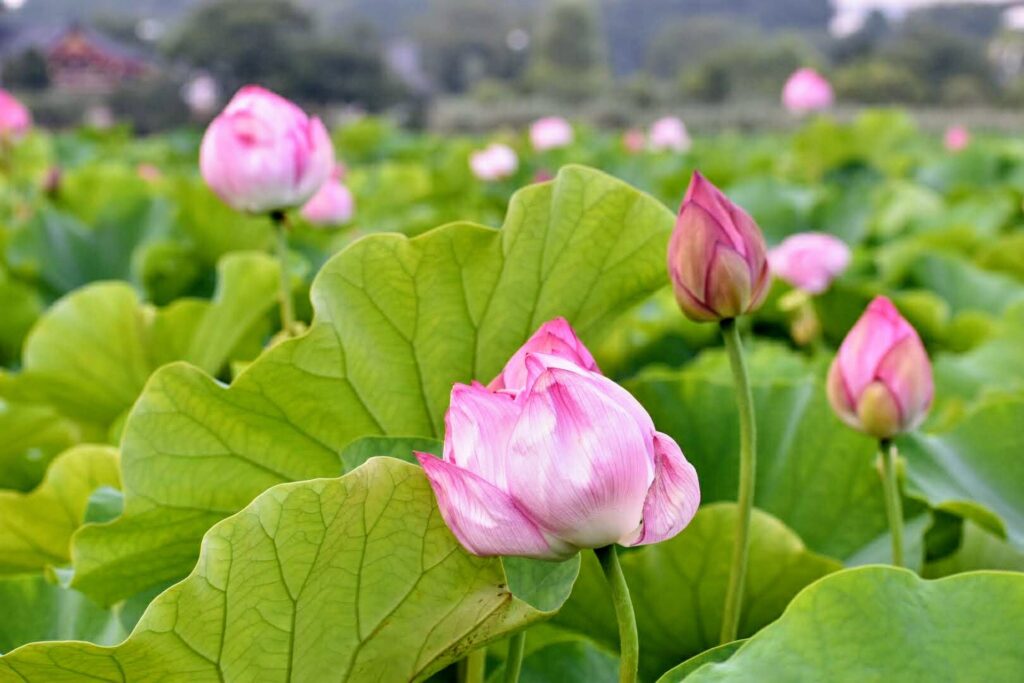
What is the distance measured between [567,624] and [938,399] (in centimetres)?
72

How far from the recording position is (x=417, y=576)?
0.46 metres

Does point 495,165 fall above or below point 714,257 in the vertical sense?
below

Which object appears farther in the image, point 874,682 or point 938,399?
point 938,399

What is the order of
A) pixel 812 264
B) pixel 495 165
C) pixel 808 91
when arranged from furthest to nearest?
pixel 808 91, pixel 495 165, pixel 812 264

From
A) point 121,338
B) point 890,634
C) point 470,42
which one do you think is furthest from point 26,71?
point 470,42

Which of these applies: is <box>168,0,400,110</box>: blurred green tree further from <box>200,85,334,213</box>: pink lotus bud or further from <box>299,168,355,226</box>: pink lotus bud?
<box>200,85,334,213</box>: pink lotus bud

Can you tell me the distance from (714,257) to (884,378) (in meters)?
0.16

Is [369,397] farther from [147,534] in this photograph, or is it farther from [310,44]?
[310,44]

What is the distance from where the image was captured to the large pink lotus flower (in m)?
0.41

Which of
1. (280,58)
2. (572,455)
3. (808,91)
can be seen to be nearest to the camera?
(572,455)

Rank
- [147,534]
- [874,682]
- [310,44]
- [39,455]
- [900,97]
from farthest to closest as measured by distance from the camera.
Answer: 1. [900,97]
2. [310,44]
3. [39,455]
4. [147,534]
5. [874,682]

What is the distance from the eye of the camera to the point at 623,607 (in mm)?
446

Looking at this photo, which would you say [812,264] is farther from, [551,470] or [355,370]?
[551,470]

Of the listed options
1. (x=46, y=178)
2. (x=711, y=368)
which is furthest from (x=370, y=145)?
(x=711, y=368)
